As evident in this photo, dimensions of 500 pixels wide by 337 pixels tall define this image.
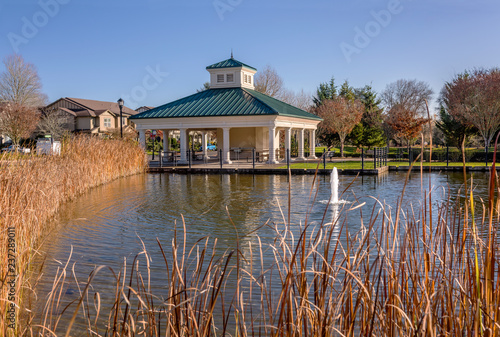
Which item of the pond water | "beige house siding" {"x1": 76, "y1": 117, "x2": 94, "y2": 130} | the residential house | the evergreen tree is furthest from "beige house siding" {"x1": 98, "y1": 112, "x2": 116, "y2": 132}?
the pond water

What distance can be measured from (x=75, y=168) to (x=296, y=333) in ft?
37.9

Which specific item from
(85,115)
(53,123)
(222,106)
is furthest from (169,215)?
(85,115)

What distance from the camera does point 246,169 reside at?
22.4 meters

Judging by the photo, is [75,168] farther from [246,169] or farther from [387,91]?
[387,91]

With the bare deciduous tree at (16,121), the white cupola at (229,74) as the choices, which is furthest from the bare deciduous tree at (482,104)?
the bare deciduous tree at (16,121)

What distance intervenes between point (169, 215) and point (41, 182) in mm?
3089

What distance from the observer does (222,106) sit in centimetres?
2797

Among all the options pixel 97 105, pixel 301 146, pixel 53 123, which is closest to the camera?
pixel 301 146

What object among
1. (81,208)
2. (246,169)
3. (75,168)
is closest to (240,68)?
(246,169)

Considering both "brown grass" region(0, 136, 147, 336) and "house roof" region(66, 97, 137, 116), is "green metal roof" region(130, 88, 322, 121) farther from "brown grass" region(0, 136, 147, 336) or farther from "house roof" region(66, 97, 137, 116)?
"house roof" region(66, 97, 137, 116)

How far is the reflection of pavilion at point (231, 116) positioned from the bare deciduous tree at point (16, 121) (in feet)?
A: 64.0

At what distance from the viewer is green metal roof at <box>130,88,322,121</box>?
87.7 feet

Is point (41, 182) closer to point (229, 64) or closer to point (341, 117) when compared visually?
Result: point (229, 64)

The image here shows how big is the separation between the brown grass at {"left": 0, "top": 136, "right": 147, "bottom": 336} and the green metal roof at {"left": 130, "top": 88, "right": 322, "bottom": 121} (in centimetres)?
627
